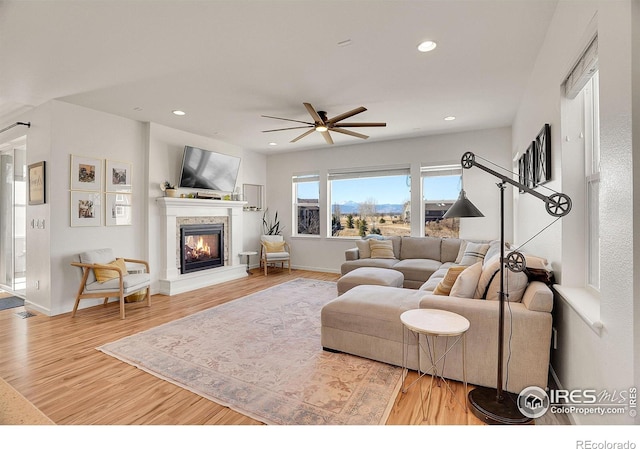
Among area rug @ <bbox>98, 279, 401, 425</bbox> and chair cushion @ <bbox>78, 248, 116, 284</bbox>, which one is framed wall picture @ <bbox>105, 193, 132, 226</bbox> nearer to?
chair cushion @ <bbox>78, 248, 116, 284</bbox>

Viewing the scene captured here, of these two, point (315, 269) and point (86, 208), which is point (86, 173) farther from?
point (315, 269)

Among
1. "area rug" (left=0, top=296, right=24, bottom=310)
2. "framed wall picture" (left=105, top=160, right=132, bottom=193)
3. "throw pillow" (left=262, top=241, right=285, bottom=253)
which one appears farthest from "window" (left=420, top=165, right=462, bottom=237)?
"area rug" (left=0, top=296, right=24, bottom=310)

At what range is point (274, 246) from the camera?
661 centimetres

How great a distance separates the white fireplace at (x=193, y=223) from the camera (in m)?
4.94

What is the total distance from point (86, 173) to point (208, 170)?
1.86m

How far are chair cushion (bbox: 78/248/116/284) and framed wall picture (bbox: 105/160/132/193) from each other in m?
0.91

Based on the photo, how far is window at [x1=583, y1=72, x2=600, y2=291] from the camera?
186 cm

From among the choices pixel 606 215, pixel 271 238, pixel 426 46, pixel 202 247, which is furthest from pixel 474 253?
pixel 202 247

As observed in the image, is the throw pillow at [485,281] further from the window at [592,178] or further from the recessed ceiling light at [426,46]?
the recessed ceiling light at [426,46]

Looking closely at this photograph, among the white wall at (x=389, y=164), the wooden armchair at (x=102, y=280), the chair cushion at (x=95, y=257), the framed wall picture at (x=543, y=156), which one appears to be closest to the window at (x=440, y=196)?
the white wall at (x=389, y=164)

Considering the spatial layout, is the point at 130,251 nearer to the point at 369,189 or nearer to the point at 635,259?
the point at 369,189
